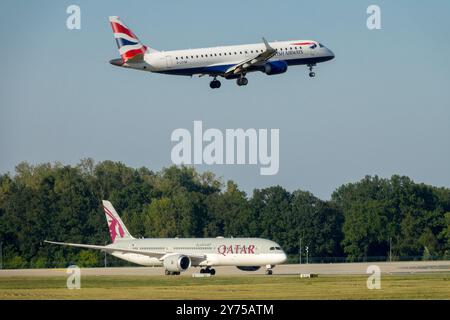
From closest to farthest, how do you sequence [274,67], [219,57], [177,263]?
[274,67]
[219,57]
[177,263]

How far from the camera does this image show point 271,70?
10219 centimetres

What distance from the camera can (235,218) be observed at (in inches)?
6649

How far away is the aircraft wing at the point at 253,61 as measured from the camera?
103m

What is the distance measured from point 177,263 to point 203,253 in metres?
5.80

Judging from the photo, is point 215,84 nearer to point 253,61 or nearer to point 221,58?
point 221,58

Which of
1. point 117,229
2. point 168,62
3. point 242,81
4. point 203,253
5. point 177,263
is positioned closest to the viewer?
point 168,62

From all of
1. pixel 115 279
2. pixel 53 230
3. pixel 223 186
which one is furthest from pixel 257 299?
pixel 223 186

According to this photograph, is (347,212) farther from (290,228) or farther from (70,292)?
(70,292)

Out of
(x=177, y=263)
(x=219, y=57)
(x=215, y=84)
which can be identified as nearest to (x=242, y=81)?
(x=215, y=84)

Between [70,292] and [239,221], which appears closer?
[70,292]

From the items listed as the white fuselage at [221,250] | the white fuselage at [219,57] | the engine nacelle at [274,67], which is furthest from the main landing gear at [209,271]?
the engine nacelle at [274,67]

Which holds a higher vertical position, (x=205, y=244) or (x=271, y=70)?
(x=271, y=70)

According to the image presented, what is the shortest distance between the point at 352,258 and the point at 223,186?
138 ft

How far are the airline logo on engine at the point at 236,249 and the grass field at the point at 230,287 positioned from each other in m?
9.77
